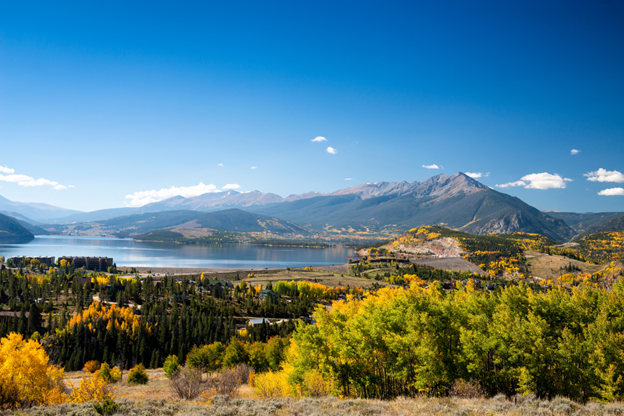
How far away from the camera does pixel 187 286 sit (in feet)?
399

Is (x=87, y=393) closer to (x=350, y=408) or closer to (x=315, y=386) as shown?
(x=315, y=386)

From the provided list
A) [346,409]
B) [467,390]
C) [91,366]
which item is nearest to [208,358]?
[91,366]

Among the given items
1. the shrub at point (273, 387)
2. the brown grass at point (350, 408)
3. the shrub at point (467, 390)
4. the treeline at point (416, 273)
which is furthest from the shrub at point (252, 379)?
the treeline at point (416, 273)

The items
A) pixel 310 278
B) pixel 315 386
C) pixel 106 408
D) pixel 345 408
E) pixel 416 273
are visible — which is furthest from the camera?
pixel 416 273

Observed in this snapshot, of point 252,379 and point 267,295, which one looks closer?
point 252,379

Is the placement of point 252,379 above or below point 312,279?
above

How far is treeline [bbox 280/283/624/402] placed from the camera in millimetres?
28875

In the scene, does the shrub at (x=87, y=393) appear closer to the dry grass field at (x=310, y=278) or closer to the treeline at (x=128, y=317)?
the treeline at (x=128, y=317)

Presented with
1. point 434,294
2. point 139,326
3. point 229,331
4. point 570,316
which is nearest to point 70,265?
point 139,326

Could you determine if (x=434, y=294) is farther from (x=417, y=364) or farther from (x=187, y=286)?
(x=187, y=286)

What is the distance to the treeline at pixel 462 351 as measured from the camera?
94.7 feet

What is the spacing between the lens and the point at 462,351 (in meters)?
31.9

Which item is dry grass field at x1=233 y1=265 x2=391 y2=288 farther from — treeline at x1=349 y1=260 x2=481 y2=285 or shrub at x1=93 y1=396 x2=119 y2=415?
shrub at x1=93 y1=396 x2=119 y2=415

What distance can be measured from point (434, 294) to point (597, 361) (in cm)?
1777
